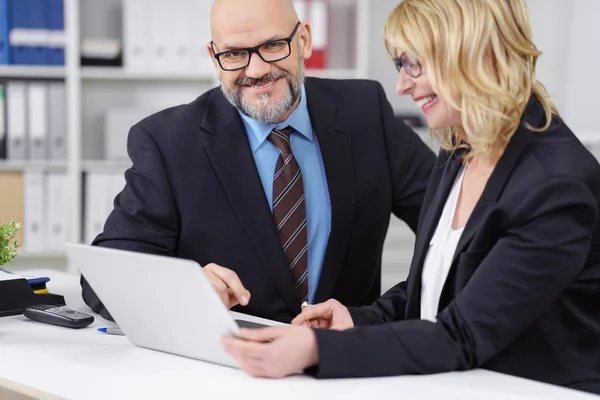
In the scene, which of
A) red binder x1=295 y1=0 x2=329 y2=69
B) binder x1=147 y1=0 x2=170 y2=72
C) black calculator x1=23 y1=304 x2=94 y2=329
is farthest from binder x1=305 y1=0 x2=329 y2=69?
black calculator x1=23 y1=304 x2=94 y2=329

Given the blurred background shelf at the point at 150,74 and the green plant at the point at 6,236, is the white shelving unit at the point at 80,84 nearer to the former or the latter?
the blurred background shelf at the point at 150,74

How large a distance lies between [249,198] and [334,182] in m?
0.23

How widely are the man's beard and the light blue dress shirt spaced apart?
53 mm

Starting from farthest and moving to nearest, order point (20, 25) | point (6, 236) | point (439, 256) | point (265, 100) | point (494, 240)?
point (20, 25), point (265, 100), point (6, 236), point (439, 256), point (494, 240)

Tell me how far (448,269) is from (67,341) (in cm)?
72

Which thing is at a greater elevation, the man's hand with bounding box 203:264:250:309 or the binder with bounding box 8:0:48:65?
the binder with bounding box 8:0:48:65

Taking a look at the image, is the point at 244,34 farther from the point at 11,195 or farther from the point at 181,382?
the point at 11,195

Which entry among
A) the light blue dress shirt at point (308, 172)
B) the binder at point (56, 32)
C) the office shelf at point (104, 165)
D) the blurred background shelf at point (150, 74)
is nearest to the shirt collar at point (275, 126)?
the light blue dress shirt at point (308, 172)

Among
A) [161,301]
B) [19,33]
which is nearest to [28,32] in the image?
[19,33]

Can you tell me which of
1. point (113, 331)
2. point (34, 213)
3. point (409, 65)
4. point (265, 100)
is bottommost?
point (34, 213)

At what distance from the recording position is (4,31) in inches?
138

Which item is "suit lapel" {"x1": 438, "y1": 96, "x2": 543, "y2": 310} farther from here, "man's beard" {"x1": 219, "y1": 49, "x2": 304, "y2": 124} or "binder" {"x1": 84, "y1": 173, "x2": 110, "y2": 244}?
"binder" {"x1": 84, "y1": 173, "x2": 110, "y2": 244}

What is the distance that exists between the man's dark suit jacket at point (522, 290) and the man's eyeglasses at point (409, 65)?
0.65 feet

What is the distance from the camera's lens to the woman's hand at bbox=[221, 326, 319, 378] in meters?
1.29
